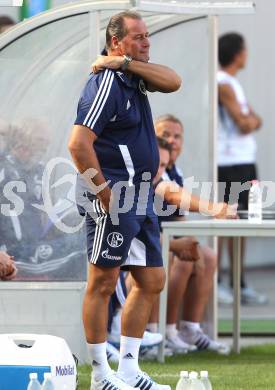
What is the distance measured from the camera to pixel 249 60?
14.9m

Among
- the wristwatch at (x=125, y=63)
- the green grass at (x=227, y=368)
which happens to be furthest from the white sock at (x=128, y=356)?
the wristwatch at (x=125, y=63)

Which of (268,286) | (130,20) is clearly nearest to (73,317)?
(130,20)

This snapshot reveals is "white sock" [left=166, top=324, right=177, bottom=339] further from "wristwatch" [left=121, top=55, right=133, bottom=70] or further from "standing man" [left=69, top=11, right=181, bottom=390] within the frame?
"wristwatch" [left=121, top=55, right=133, bottom=70]

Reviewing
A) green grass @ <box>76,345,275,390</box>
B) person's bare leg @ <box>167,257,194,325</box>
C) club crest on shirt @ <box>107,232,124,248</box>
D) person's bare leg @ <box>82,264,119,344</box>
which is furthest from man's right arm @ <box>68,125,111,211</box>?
person's bare leg @ <box>167,257,194,325</box>

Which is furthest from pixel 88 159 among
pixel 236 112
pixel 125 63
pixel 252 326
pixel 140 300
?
pixel 236 112

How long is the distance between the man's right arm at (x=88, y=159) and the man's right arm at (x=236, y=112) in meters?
5.76

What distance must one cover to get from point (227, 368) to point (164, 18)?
9.43ft

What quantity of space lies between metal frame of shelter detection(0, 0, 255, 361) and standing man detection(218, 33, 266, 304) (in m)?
2.51

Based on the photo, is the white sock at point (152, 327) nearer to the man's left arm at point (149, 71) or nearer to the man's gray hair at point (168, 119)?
the man's gray hair at point (168, 119)

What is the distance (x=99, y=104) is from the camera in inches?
270

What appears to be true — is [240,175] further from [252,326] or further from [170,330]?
[170,330]

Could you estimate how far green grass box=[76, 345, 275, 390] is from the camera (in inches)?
301

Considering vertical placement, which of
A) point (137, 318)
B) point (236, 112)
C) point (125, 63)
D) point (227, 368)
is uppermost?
point (236, 112)

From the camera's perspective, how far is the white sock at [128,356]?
7.12 metres
